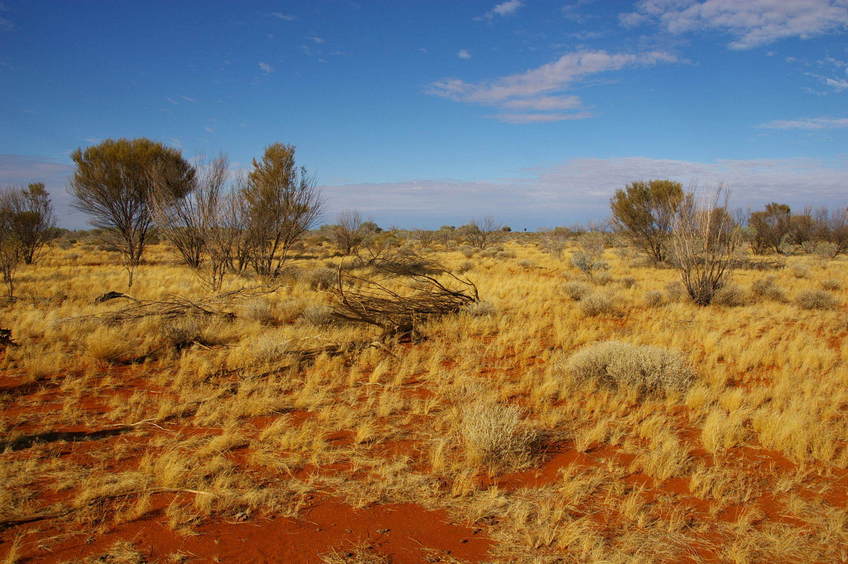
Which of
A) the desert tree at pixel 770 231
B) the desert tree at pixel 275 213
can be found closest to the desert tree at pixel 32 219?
the desert tree at pixel 275 213

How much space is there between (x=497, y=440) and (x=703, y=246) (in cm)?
963

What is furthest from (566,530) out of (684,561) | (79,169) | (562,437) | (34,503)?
(79,169)

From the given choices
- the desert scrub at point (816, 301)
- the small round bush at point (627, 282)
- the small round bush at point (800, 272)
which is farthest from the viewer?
the small round bush at point (800, 272)

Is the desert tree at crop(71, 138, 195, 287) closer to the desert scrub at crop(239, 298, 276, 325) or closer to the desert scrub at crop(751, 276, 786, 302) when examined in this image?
the desert scrub at crop(239, 298, 276, 325)

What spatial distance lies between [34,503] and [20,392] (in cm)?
281

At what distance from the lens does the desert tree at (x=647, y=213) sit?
67.5 feet

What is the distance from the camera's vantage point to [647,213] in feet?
68.9

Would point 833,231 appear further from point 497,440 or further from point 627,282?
point 497,440

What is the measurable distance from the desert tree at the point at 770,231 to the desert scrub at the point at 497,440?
32957 millimetres

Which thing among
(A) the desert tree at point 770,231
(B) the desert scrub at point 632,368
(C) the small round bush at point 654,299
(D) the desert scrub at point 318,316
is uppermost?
(A) the desert tree at point 770,231

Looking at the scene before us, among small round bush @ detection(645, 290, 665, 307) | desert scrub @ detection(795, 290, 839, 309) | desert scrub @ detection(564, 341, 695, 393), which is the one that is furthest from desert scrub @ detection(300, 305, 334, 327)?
desert scrub @ detection(795, 290, 839, 309)

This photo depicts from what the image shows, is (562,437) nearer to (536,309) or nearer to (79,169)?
(536,309)

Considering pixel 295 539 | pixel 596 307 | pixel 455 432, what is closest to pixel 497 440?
pixel 455 432

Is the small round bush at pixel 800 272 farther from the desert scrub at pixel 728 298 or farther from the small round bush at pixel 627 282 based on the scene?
the desert scrub at pixel 728 298
